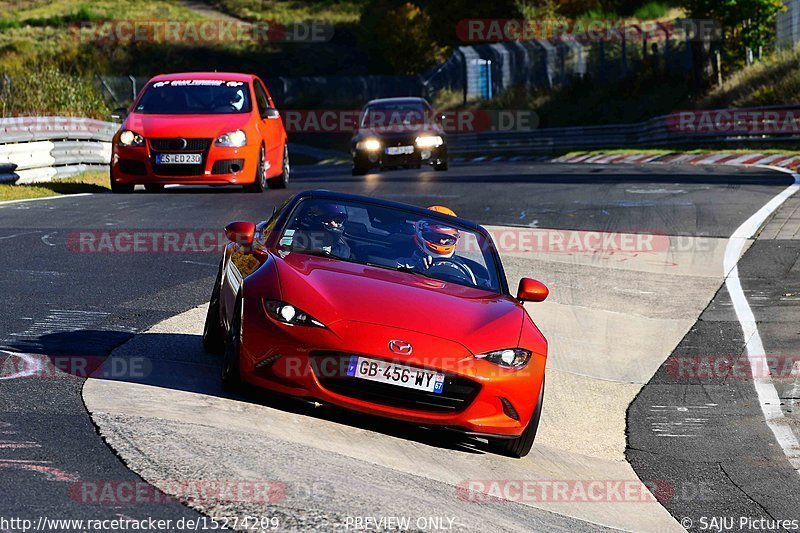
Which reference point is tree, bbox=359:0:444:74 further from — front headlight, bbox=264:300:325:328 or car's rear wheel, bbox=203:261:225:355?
front headlight, bbox=264:300:325:328

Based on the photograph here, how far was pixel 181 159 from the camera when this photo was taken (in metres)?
18.8

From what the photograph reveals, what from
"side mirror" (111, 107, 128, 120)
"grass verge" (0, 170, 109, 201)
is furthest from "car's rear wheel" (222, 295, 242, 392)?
"grass verge" (0, 170, 109, 201)

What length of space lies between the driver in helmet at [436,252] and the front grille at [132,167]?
1120 centimetres

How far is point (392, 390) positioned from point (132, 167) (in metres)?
12.8

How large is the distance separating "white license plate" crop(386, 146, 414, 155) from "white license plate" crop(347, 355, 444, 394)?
65.4ft

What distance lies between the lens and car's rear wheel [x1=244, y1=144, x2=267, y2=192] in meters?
19.6

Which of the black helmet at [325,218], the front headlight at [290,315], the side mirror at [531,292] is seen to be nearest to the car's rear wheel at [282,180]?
the black helmet at [325,218]

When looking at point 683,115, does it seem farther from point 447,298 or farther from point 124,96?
point 447,298

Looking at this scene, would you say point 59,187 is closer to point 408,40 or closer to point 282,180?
point 282,180

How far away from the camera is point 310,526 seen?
17.3 feet

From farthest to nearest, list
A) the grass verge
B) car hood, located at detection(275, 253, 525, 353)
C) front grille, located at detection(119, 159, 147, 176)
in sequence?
the grass verge
front grille, located at detection(119, 159, 147, 176)
car hood, located at detection(275, 253, 525, 353)

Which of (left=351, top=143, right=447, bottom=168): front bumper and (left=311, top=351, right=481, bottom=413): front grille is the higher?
(left=311, top=351, right=481, bottom=413): front grille

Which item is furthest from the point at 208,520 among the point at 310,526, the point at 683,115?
the point at 683,115

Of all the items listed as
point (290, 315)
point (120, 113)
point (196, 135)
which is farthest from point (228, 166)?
point (290, 315)
